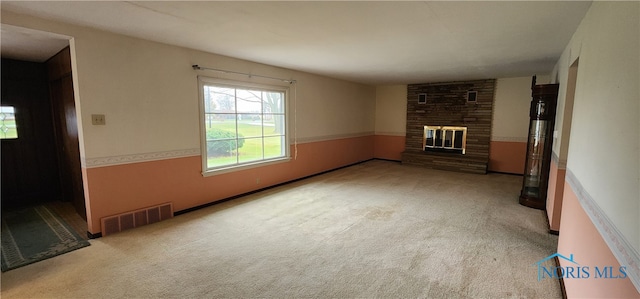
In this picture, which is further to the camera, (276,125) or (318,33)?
(276,125)

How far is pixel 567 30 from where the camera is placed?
270 centimetres

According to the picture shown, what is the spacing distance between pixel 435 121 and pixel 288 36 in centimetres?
537

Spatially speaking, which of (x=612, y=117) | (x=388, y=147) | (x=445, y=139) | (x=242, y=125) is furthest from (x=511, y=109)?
(x=242, y=125)

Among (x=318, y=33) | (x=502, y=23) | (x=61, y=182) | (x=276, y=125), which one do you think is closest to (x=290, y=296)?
(x=318, y=33)

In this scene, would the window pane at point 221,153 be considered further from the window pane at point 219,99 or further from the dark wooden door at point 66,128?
the dark wooden door at point 66,128

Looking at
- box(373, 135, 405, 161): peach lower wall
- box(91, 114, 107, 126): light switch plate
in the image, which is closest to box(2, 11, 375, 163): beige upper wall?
box(91, 114, 107, 126): light switch plate

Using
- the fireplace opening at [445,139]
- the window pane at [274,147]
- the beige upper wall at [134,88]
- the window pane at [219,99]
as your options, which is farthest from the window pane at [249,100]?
the fireplace opening at [445,139]

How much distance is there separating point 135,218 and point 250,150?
1.90m

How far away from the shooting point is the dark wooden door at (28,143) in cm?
386

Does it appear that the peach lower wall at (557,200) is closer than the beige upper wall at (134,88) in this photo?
No

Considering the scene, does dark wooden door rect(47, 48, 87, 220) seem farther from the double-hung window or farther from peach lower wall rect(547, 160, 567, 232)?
peach lower wall rect(547, 160, 567, 232)

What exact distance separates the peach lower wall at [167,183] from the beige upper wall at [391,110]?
11.0 ft

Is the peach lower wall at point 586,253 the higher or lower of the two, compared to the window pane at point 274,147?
lower

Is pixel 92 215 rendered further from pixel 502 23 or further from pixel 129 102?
pixel 502 23
